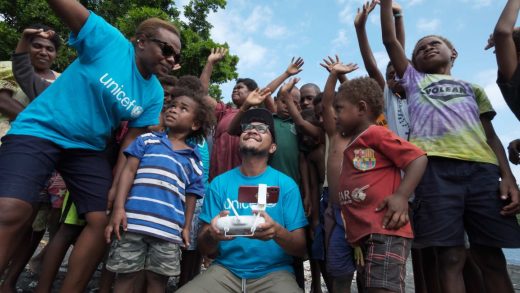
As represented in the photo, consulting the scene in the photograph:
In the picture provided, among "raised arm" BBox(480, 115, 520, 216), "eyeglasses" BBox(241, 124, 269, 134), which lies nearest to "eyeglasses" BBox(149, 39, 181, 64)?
"eyeglasses" BBox(241, 124, 269, 134)

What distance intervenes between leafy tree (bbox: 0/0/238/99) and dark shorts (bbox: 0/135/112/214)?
10.3 m

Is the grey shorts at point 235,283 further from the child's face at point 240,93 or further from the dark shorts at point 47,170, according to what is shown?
the child's face at point 240,93

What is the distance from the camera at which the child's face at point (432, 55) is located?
9.84 ft

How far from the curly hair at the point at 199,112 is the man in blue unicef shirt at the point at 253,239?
1.18 feet

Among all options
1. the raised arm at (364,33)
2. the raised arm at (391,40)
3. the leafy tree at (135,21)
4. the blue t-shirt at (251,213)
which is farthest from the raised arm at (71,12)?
the leafy tree at (135,21)

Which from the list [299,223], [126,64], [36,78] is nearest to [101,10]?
[36,78]

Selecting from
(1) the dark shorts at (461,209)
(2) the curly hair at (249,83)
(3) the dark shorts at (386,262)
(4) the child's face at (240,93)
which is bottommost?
(3) the dark shorts at (386,262)

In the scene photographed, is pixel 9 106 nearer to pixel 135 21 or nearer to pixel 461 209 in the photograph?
pixel 461 209

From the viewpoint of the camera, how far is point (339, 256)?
8.54 ft

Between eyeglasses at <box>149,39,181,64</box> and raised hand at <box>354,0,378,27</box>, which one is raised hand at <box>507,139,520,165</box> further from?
eyeglasses at <box>149,39,181,64</box>

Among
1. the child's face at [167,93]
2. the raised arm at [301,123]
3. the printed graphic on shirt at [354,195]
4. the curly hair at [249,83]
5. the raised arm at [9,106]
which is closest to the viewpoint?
the printed graphic on shirt at [354,195]

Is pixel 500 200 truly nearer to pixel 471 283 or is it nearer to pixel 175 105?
pixel 471 283

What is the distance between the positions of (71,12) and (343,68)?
2271mm

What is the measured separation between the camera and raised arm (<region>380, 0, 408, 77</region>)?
2963mm
